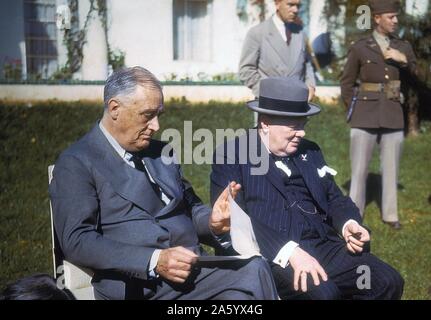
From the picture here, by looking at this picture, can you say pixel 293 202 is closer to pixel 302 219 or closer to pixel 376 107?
pixel 302 219

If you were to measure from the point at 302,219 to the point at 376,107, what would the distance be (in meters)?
2.69

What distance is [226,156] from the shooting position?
318 centimetres

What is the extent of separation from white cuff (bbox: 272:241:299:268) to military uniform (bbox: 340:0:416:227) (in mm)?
2856

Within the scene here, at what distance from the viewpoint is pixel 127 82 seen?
2668 millimetres

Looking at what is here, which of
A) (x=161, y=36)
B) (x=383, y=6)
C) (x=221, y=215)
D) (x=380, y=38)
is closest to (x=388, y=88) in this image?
(x=380, y=38)

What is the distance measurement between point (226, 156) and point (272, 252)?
1.85 feet

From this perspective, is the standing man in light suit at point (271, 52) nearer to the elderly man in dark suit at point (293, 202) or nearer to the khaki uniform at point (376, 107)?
the khaki uniform at point (376, 107)

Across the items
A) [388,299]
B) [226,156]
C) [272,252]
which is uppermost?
[226,156]

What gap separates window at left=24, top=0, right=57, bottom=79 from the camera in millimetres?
10531

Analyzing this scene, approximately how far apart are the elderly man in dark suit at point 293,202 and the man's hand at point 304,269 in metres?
0.02

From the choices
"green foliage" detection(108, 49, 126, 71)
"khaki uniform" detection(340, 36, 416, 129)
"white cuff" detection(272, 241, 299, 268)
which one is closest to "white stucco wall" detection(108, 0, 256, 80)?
"green foliage" detection(108, 49, 126, 71)

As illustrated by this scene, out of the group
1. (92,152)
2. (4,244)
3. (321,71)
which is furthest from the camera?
(321,71)

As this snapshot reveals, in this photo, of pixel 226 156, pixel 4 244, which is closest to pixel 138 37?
pixel 4 244
